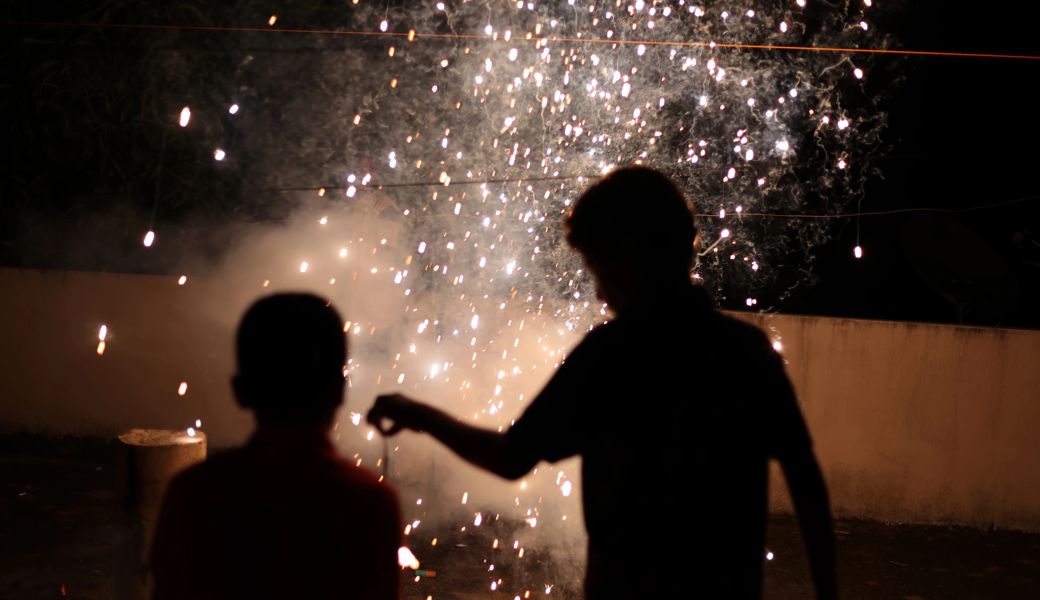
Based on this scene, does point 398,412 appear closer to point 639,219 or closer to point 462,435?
point 462,435

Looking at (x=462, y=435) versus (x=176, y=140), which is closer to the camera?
(x=462, y=435)

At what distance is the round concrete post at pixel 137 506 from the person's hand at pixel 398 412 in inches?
86.7

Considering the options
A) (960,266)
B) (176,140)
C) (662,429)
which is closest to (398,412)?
(662,429)

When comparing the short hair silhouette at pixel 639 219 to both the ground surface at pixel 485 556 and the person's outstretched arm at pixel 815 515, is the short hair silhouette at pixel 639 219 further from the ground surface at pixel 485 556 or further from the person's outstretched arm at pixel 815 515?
the ground surface at pixel 485 556

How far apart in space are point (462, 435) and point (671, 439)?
0.43 m

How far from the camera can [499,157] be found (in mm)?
7113

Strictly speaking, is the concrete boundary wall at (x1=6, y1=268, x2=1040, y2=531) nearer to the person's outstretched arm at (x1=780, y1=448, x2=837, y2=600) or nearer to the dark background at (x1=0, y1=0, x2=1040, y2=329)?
the dark background at (x1=0, y1=0, x2=1040, y2=329)

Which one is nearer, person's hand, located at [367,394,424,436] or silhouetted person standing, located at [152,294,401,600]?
silhouetted person standing, located at [152,294,401,600]

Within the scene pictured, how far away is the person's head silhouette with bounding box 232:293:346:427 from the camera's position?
A: 135 cm

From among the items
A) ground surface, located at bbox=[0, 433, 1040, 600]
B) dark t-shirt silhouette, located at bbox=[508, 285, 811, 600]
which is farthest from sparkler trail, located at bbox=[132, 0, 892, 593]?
dark t-shirt silhouette, located at bbox=[508, 285, 811, 600]

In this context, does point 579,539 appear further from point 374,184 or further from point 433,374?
point 374,184

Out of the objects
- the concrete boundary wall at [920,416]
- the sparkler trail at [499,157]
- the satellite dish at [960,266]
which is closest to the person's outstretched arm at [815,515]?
the sparkler trail at [499,157]

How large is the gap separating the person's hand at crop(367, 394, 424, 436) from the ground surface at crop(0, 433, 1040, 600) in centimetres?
325

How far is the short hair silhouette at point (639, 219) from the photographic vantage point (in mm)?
1348
